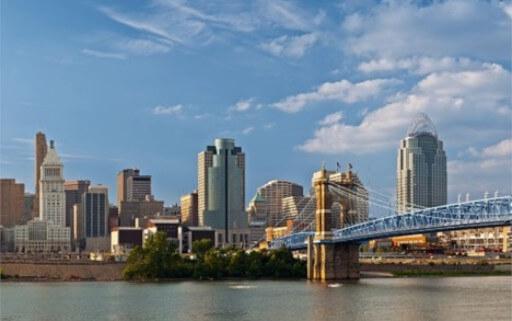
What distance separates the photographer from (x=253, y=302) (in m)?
62.2

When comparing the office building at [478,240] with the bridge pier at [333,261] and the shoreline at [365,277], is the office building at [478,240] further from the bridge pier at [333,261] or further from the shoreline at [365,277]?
the bridge pier at [333,261]

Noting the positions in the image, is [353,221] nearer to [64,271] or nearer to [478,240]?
[64,271]

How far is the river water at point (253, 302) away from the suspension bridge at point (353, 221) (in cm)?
486

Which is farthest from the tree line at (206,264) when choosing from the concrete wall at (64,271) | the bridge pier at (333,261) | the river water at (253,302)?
the river water at (253,302)

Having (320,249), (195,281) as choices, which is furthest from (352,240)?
(195,281)

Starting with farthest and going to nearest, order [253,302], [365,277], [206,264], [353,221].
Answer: [353,221] < [365,277] < [206,264] < [253,302]

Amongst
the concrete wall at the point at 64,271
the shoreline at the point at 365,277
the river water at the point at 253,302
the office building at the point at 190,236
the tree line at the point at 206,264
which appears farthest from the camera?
the office building at the point at 190,236

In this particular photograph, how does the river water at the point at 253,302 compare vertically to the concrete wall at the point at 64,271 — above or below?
below

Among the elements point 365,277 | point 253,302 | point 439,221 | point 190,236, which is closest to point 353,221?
point 365,277

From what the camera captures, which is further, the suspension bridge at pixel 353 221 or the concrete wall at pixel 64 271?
the concrete wall at pixel 64 271

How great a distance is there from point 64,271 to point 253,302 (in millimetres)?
40475

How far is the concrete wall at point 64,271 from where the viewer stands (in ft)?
319

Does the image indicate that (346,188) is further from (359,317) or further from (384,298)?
(359,317)

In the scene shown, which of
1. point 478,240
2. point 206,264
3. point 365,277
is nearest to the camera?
point 206,264
